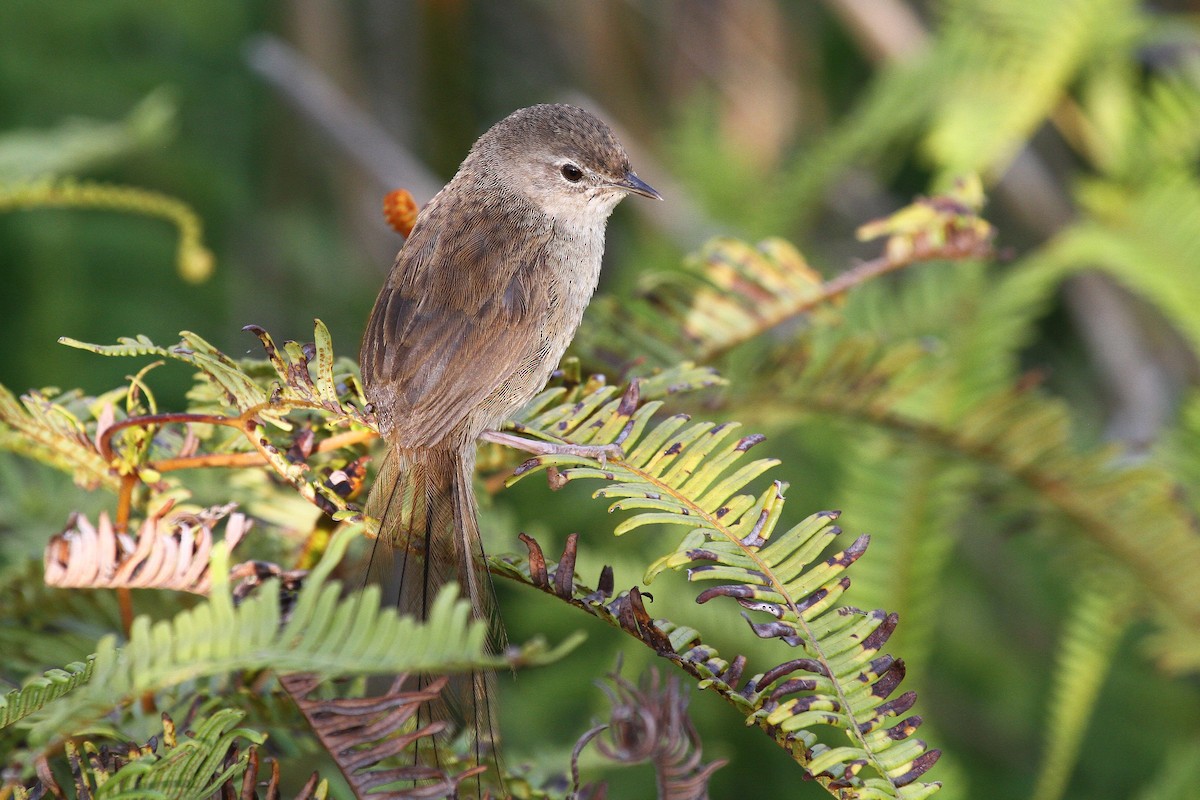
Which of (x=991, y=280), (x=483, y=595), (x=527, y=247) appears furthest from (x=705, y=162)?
(x=483, y=595)

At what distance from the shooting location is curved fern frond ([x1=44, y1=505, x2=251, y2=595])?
3.78ft

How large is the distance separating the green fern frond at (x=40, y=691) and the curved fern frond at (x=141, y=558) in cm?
11

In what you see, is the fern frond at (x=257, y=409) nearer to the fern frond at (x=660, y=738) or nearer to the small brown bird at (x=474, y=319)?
the small brown bird at (x=474, y=319)

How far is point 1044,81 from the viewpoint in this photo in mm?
3207

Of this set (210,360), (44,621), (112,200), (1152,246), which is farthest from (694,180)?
(210,360)

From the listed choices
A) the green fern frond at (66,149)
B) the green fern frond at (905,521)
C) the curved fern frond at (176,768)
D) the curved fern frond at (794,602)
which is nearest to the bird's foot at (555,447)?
the curved fern frond at (794,602)

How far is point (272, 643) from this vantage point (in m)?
0.94

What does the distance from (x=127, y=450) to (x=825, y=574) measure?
737 mm

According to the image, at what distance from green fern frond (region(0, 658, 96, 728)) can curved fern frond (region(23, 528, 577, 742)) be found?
0.35 feet

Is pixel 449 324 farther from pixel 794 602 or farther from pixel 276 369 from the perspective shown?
pixel 794 602

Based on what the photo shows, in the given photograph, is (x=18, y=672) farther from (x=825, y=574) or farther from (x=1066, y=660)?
(x=1066, y=660)

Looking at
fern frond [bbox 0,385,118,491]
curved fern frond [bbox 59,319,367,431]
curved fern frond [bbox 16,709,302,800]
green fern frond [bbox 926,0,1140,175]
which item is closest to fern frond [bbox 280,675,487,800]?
curved fern frond [bbox 16,709,302,800]

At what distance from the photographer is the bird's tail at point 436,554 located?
129 cm

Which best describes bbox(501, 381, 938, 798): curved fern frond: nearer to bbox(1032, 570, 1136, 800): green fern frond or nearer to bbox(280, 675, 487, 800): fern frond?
bbox(280, 675, 487, 800): fern frond
